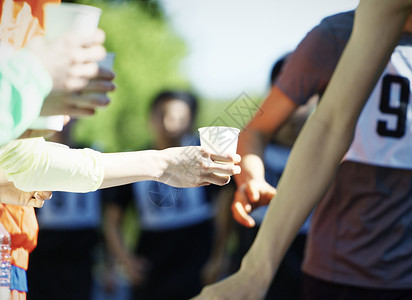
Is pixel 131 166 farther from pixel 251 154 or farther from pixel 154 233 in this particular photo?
pixel 154 233

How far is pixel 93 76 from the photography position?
4.14ft

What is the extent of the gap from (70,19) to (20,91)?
6.7 inches

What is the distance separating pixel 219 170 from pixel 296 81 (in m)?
0.77

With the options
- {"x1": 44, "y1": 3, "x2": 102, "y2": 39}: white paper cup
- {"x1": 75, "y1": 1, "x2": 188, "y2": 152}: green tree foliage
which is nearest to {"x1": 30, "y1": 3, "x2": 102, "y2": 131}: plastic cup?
{"x1": 44, "y1": 3, "x2": 102, "y2": 39}: white paper cup

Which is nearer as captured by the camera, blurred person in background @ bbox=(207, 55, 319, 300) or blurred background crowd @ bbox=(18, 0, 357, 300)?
blurred person in background @ bbox=(207, 55, 319, 300)

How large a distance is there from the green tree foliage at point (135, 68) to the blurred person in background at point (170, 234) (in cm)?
367

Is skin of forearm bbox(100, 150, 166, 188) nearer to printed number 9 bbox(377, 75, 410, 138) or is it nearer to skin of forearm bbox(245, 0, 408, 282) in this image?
skin of forearm bbox(245, 0, 408, 282)

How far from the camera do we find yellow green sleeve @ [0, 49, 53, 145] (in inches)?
47.4

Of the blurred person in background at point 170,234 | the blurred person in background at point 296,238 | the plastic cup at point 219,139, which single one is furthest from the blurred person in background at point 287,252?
the plastic cup at point 219,139

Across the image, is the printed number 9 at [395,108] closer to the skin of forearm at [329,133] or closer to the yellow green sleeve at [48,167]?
the skin of forearm at [329,133]

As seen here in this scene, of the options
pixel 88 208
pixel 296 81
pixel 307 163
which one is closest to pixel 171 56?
pixel 88 208

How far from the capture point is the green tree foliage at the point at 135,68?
27.4 feet

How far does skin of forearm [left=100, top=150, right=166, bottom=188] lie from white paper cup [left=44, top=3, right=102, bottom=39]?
1.08 feet

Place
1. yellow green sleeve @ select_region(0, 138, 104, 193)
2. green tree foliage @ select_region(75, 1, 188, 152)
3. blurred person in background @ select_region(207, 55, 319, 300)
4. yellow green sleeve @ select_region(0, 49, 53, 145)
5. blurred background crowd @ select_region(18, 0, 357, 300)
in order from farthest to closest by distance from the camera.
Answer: green tree foliage @ select_region(75, 1, 188, 152) < blurred background crowd @ select_region(18, 0, 357, 300) < blurred person in background @ select_region(207, 55, 319, 300) < yellow green sleeve @ select_region(0, 138, 104, 193) < yellow green sleeve @ select_region(0, 49, 53, 145)
